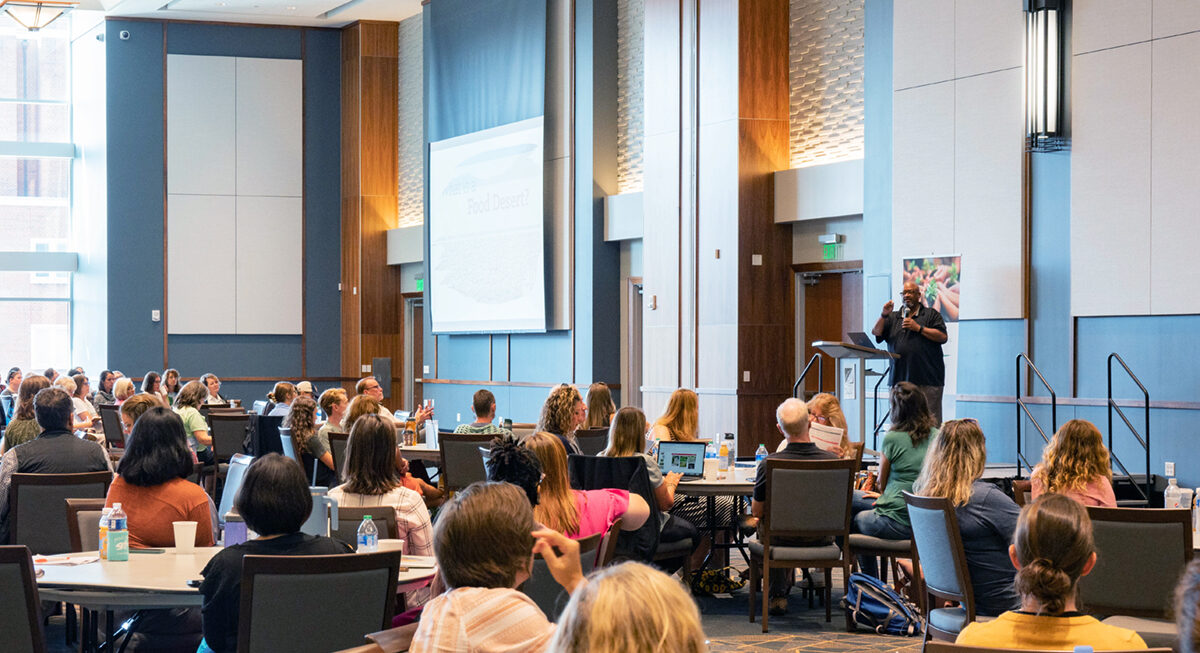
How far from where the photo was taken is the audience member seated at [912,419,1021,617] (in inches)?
194

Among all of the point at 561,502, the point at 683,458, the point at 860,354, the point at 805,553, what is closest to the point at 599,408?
the point at 683,458

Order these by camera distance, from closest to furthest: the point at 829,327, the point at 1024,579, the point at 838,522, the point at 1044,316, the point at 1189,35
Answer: the point at 1024,579 < the point at 838,522 < the point at 1189,35 < the point at 1044,316 < the point at 829,327

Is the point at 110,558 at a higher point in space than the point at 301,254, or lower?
lower

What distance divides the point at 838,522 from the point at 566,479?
2.31m

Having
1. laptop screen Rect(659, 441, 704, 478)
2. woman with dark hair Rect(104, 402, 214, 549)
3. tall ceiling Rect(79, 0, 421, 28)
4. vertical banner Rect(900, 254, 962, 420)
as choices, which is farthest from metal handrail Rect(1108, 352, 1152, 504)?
tall ceiling Rect(79, 0, 421, 28)

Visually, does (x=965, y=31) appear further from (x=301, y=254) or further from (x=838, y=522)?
(x=301, y=254)

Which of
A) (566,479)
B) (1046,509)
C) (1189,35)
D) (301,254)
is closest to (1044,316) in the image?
(1189,35)

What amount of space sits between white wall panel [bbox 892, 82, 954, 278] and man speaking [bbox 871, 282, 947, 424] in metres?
1.34

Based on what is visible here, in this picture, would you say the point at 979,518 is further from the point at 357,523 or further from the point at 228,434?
the point at 228,434

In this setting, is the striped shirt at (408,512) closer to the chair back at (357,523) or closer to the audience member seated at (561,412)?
the chair back at (357,523)

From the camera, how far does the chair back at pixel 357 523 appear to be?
4680 millimetres

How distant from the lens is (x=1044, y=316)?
10.2 metres

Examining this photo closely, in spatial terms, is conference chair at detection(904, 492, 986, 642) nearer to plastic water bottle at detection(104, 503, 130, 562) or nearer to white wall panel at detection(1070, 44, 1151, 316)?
plastic water bottle at detection(104, 503, 130, 562)

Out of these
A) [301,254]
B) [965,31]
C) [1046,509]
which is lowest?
[1046,509]
